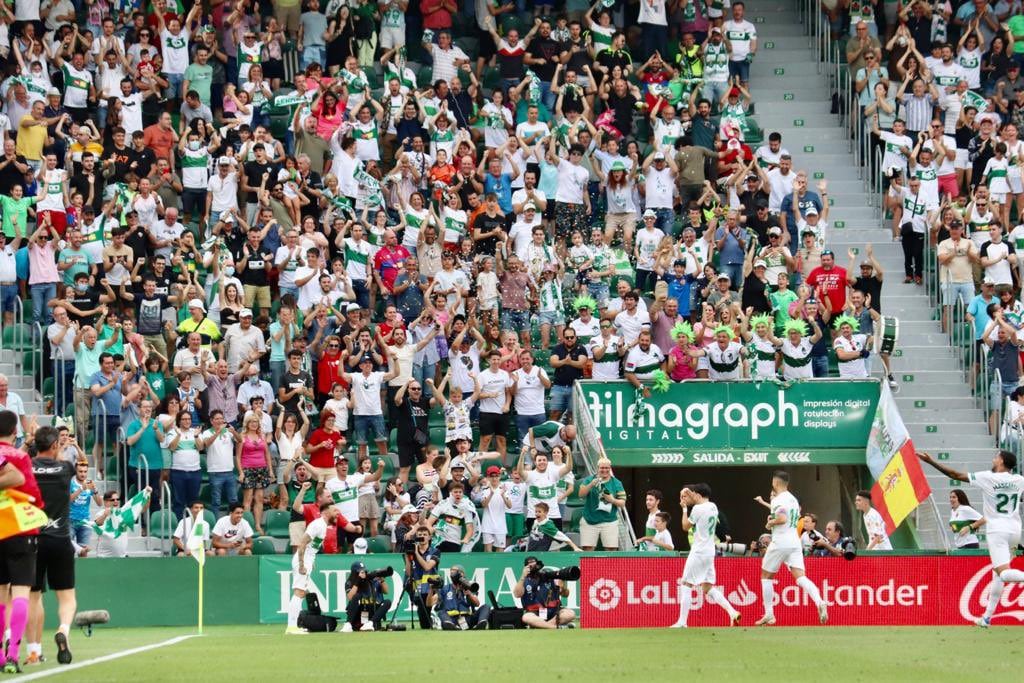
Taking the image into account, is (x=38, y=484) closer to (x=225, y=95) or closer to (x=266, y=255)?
(x=266, y=255)

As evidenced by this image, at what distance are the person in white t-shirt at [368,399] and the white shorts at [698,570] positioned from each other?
6.57 metres

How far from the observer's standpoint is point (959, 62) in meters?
32.1

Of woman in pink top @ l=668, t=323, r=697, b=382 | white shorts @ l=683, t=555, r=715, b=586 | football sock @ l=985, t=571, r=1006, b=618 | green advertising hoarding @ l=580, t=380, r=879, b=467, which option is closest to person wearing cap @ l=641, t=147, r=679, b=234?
woman in pink top @ l=668, t=323, r=697, b=382

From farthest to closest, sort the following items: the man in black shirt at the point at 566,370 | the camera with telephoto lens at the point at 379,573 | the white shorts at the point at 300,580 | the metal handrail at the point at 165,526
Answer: the man in black shirt at the point at 566,370 → the metal handrail at the point at 165,526 → the camera with telephoto lens at the point at 379,573 → the white shorts at the point at 300,580

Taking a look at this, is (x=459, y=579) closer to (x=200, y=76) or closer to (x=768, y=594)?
(x=768, y=594)

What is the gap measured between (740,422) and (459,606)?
680cm

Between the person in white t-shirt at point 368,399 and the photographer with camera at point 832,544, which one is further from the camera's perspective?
the person in white t-shirt at point 368,399

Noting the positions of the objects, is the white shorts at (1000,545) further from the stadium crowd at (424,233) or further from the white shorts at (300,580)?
the white shorts at (300,580)

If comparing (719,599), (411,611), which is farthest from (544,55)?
(719,599)

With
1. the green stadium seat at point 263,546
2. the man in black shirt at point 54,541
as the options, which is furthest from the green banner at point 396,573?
the man in black shirt at point 54,541

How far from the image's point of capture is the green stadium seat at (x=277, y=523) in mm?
25219

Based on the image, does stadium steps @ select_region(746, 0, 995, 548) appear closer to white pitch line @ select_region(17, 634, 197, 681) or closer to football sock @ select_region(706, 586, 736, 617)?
football sock @ select_region(706, 586, 736, 617)

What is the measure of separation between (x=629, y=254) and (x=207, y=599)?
902 cm

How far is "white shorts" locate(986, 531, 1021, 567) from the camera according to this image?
20.3 m
